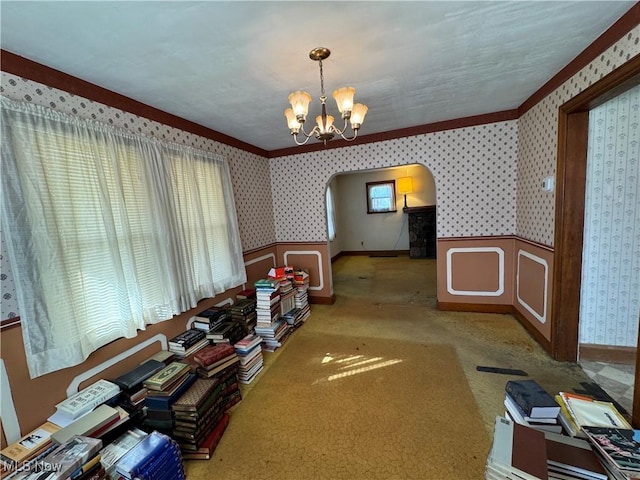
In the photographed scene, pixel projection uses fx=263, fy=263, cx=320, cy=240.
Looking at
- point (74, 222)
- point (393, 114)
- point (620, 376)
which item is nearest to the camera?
point (74, 222)

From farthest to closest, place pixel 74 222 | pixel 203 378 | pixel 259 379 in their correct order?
pixel 259 379 < pixel 203 378 < pixel 74 222

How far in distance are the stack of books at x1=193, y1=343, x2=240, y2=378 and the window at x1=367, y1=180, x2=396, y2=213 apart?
597cm

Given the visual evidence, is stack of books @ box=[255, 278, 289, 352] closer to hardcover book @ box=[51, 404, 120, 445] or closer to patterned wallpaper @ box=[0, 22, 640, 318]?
patterned wallpaper @ box=[0, 22, 640, 318]

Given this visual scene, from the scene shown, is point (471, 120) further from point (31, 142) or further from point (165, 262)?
point (31, 142)

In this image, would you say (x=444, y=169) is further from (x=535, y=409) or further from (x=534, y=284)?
(x=535, y=409)

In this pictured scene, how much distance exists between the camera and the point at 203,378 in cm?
195

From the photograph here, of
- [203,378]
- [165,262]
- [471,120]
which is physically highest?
[471,120]

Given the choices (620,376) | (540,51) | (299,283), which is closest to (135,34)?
(540,51)

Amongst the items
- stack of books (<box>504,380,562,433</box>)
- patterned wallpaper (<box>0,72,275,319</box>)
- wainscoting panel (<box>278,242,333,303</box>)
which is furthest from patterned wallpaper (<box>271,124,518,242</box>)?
stack of books (<box>504,380,562,433</box>)

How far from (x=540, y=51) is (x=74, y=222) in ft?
10.8

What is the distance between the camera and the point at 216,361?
80.0 inches

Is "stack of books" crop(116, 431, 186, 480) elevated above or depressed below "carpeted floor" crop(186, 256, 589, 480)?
above

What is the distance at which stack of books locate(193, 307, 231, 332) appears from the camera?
2473mm

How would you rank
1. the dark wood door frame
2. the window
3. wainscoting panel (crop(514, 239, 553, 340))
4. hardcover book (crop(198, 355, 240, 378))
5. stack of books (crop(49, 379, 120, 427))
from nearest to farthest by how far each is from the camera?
stack of books (crop(49, 379, 120, 427))
hardcover book (crop(198, 355, 240, 378))
the dark wood door frame
wainscoting panel (crop(514, 239, 553, 340))
the window
